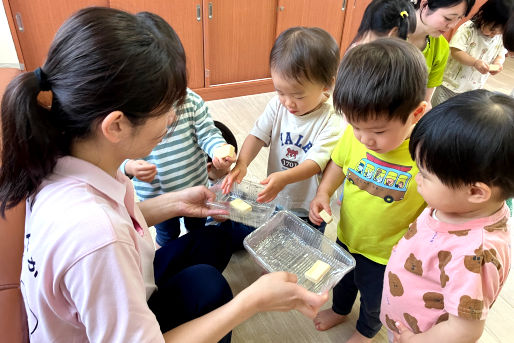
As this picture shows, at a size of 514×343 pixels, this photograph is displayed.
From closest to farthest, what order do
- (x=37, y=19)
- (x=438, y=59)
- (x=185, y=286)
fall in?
(x=185, y=286), (x=438, y=59), (x=37, y=19)

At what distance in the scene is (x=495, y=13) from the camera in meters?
1.85

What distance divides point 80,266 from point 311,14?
2587mm

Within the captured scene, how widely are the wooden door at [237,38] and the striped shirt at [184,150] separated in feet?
4.73

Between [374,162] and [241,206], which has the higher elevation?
[374,162]

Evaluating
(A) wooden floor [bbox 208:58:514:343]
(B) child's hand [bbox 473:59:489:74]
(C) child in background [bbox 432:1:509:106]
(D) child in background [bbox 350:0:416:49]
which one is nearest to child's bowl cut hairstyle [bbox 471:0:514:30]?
(C) child in background [bbox 432:1:509:106]

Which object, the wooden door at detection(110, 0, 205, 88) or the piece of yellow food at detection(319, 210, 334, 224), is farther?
the wooden door at detection(110, 0, 205, 88)

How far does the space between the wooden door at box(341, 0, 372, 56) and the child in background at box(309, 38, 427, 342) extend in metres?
2.13

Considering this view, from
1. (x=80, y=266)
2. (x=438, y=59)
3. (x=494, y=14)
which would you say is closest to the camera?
(x=80, y=266)

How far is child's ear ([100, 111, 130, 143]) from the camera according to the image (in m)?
0.60

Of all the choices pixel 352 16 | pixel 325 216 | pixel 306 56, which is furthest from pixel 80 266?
pixel 352 16

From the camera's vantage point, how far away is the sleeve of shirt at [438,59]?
5.73 feet

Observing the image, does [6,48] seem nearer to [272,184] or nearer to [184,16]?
[184,16]

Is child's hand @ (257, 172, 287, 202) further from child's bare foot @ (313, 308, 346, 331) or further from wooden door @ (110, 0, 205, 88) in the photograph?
wooden door @ (110, 0, 205, 88)

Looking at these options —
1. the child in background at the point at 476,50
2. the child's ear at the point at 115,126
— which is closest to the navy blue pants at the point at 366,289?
the child's ear at the point at 115,126
